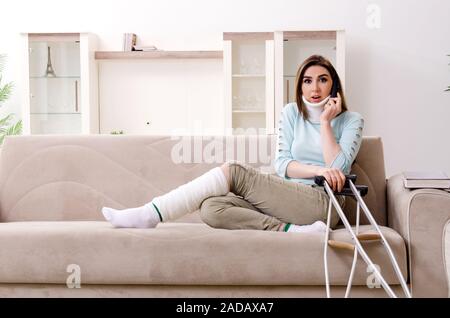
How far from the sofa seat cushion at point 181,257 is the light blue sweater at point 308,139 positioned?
17.7 inches

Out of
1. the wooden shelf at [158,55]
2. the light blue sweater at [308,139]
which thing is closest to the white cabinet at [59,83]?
the wooden shelf at [158,55]

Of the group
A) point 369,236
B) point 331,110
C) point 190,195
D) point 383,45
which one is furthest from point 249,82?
point 369,236

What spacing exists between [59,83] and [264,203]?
3.54 metres

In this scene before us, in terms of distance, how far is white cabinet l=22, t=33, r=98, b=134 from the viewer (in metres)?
5.66

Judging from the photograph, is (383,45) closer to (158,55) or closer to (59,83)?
(158,55)

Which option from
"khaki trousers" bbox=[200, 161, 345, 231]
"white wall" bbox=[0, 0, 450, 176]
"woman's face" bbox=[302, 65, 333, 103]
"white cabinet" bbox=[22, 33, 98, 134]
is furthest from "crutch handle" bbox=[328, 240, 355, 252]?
"white cabinet" bbox=[22, 33, 98, 134]

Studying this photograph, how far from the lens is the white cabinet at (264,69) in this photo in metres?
5.49

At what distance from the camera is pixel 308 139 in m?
2.93

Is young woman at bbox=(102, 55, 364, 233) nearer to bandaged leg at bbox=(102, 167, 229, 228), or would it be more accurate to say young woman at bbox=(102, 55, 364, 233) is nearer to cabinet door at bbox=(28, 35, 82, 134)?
A: bandaged leg at bbox=(102, 167, 229, 228)

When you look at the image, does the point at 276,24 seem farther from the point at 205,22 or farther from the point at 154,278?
the point at 154,278

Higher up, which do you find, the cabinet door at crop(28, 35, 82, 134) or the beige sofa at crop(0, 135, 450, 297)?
the cabinet door at crop(28, 35, 82, 134)

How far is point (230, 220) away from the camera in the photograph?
2.60 m

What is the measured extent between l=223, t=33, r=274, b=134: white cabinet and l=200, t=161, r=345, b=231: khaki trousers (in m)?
2.89

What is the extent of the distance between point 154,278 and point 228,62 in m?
3.37
